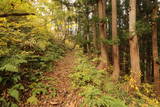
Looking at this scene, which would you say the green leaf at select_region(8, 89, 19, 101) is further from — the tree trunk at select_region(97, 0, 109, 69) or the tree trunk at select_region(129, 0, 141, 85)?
the tree trunk at select_region(97, 0, 109, 69)

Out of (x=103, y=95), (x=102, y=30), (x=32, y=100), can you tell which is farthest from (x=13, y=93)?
(x=102, y=30)

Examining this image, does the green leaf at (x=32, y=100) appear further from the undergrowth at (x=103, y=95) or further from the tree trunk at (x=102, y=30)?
the tree trunk at (x=102, y=30)

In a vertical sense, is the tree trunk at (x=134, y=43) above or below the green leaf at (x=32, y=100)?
above

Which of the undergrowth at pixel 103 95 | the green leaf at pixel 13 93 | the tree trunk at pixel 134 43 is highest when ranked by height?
the tree trunk at pixel 134 43

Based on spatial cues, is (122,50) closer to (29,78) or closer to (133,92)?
(133,92)

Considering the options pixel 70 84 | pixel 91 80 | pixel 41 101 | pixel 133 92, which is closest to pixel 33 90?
pixel 41 101

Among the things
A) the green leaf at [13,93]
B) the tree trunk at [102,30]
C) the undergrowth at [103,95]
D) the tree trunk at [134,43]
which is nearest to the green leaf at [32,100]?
the green leaf at [13,93]

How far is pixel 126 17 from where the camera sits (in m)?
13.5

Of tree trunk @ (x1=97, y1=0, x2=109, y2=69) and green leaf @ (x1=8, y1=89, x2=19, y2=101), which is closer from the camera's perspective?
green leaf @ (x1=8, y1=89, x2=19, y2=101)

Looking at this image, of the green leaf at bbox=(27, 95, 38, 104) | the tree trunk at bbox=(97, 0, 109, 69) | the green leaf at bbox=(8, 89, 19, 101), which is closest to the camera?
the green leaf at bbox=(8, 89, 19, 101)

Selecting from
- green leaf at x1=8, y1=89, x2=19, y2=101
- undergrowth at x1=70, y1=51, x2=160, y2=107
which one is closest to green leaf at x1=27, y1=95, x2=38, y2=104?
green leaf at x1=8, y1=89, x2=19, y2=101

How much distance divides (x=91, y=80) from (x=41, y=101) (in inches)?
85.7

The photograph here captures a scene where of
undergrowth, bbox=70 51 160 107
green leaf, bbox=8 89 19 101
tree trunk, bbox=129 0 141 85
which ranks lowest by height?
undergrowth, bbox=70 51 160 107

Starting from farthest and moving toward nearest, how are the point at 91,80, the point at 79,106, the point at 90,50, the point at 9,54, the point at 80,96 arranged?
the point at 90,50
the point at 91,80
the point at 9,54
the point at 80,96
the point at 79,106
